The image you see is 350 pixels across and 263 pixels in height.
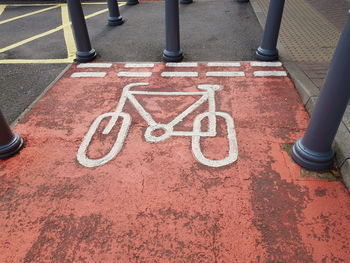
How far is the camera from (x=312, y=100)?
3.38 metres

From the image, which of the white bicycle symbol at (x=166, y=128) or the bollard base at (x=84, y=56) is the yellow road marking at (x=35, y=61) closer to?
the bollard base at (x=84, y=56)

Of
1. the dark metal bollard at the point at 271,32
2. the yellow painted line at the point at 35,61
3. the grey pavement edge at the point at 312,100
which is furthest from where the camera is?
the yellow painted line at the point at 35,61

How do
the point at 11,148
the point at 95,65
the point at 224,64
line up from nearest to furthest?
1. the point at 11,148
2. the point at 224,64
3. the point at 95,65

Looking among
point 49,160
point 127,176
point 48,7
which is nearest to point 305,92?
point 127,176

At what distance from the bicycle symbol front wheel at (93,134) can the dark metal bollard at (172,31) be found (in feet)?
5.81

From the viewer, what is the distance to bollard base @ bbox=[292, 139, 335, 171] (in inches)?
102

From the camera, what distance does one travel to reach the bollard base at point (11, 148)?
9.56 feet

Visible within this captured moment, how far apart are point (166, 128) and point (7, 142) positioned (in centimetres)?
172

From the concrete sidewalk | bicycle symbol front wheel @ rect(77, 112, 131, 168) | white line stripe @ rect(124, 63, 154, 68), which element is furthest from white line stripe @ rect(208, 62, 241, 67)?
bicycle symbol front wheel @ rect(77, 112, 131, 168)

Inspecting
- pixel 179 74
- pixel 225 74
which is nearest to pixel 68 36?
pixel 179 74

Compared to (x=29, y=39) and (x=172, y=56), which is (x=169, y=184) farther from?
(x=29, y=39)

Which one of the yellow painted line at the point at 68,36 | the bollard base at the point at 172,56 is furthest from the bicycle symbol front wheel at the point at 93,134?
the yellow painted line at the point at 68,36

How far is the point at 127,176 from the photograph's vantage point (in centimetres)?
267

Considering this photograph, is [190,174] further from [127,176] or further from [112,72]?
[112,72]
